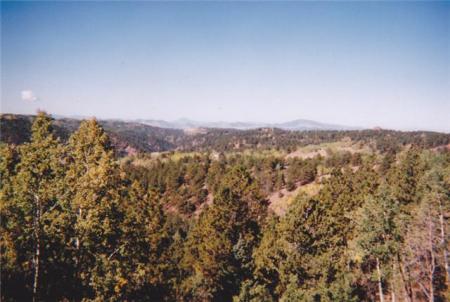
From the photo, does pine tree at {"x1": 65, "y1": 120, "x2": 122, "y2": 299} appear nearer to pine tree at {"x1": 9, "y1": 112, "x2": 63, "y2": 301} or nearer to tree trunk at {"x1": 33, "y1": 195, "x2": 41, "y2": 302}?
pine tree at {"x1": 9, "y1": 112, "x2": 63, "y2": 301}

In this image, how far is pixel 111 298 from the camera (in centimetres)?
1517

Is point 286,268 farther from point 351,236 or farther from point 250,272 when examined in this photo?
point 351,236

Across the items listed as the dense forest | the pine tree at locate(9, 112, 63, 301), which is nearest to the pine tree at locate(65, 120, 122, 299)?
the dense forest

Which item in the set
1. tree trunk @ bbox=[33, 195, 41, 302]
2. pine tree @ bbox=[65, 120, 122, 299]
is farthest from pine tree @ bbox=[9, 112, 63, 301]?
pine tree @ bbox=[65, 120, 122, 299]

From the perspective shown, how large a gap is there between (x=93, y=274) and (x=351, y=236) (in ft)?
78.3

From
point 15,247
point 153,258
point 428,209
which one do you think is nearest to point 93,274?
point 15,247

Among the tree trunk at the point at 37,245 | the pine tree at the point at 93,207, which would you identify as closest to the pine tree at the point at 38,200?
the tree trunk at the point at 37,245

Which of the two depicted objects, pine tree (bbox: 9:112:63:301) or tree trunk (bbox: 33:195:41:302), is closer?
pine tree (bbox: 9:112:63:301)

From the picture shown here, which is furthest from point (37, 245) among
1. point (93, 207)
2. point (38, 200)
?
point (93, 207)

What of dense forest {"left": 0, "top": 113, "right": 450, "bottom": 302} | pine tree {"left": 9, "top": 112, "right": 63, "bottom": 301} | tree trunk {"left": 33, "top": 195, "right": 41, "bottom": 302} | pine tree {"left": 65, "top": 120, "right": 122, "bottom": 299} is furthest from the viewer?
pine tree {"left": 65, "top": 120, "right": 122, "bottom": 299}

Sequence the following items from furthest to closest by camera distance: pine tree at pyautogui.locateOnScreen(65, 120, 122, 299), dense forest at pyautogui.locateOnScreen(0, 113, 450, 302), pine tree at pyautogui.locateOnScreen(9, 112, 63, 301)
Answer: pine tree at pyautogui.locateOnScreen(65, 120, 122, 299), dense forest at pyautogui.locateOnScreen(0, 113, 450, 302), pine tree at pyautogui.locateOnScreen(9, 112, 63, 301)

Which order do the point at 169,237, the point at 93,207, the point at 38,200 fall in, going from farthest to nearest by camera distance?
the point at 169,237
the point at 93,207
the point at 38,200

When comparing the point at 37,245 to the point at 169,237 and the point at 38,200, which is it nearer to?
the point at 38,200

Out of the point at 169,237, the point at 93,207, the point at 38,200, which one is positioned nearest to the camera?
the point at 38,200
